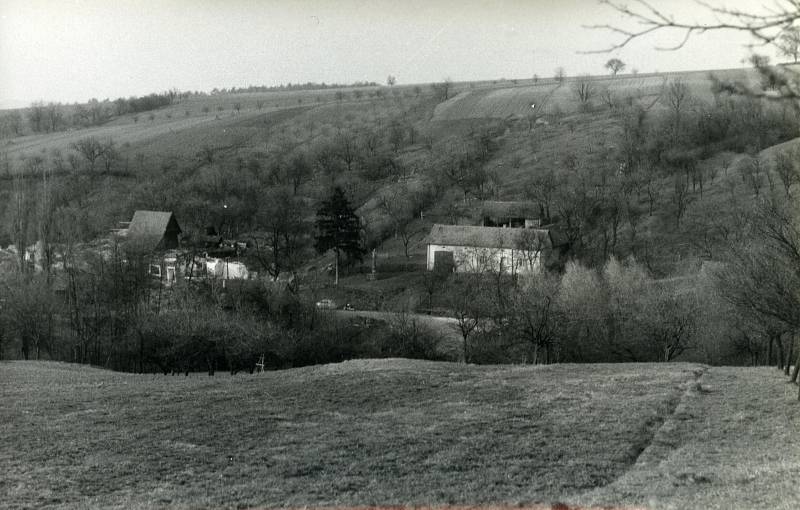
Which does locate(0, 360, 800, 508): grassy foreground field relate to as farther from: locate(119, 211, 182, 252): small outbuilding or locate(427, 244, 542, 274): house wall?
locate(119, 211, 182, 252): small outbuilding

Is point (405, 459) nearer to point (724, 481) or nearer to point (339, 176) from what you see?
point (724, 481)

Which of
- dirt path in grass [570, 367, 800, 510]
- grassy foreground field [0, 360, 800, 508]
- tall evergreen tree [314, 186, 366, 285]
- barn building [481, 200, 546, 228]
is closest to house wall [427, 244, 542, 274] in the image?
tall evergreen tree [314, 186, 366, 285]

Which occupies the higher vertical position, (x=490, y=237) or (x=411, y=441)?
(x=411, y=441)

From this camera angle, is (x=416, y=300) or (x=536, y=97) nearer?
(x=416, y=300)

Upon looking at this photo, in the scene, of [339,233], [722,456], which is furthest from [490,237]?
[722,456]

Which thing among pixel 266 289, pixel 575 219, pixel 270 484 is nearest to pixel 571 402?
pixel 270 484

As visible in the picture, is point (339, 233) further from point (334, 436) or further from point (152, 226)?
point (334, 436)
